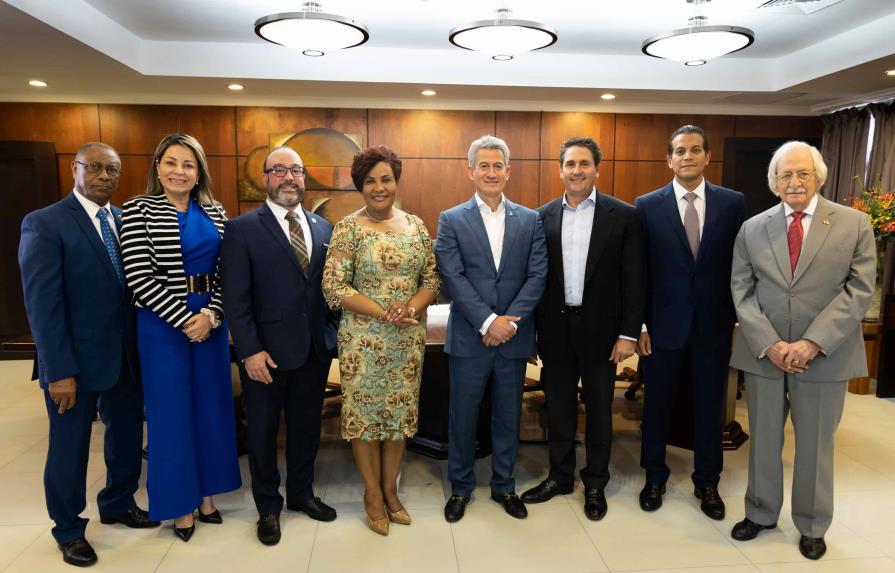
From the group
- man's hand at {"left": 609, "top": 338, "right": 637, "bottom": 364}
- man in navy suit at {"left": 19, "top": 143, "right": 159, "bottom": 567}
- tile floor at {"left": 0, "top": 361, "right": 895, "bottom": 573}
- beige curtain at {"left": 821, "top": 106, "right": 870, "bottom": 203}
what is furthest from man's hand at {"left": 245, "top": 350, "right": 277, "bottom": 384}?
beige curtain at {"left": 821, "top": 106, "right": 870, "bottom": 203}

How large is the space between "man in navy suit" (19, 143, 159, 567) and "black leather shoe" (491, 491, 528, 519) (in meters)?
1.89

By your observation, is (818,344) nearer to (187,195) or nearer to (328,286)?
(328,286)

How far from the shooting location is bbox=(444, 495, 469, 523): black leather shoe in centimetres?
283

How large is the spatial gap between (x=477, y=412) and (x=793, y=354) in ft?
4.68

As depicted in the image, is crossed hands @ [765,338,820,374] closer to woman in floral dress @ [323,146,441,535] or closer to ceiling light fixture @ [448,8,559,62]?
woman in floral dress @ [323,146,441,535]

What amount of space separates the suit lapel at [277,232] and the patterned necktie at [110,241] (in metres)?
0.65

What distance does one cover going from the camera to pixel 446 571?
244 cm

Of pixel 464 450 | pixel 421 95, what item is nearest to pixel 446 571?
pixel 464 450

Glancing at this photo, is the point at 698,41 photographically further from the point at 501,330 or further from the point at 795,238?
the point at 501,330

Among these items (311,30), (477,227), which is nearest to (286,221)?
(477,227)

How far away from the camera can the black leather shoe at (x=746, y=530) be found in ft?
8.72

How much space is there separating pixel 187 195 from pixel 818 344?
9.18 feet

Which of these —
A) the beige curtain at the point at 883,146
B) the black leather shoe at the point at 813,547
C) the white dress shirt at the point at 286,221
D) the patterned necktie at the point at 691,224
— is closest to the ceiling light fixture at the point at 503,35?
the patterned necktie at the point at 691,224

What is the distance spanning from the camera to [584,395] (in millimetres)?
2930
